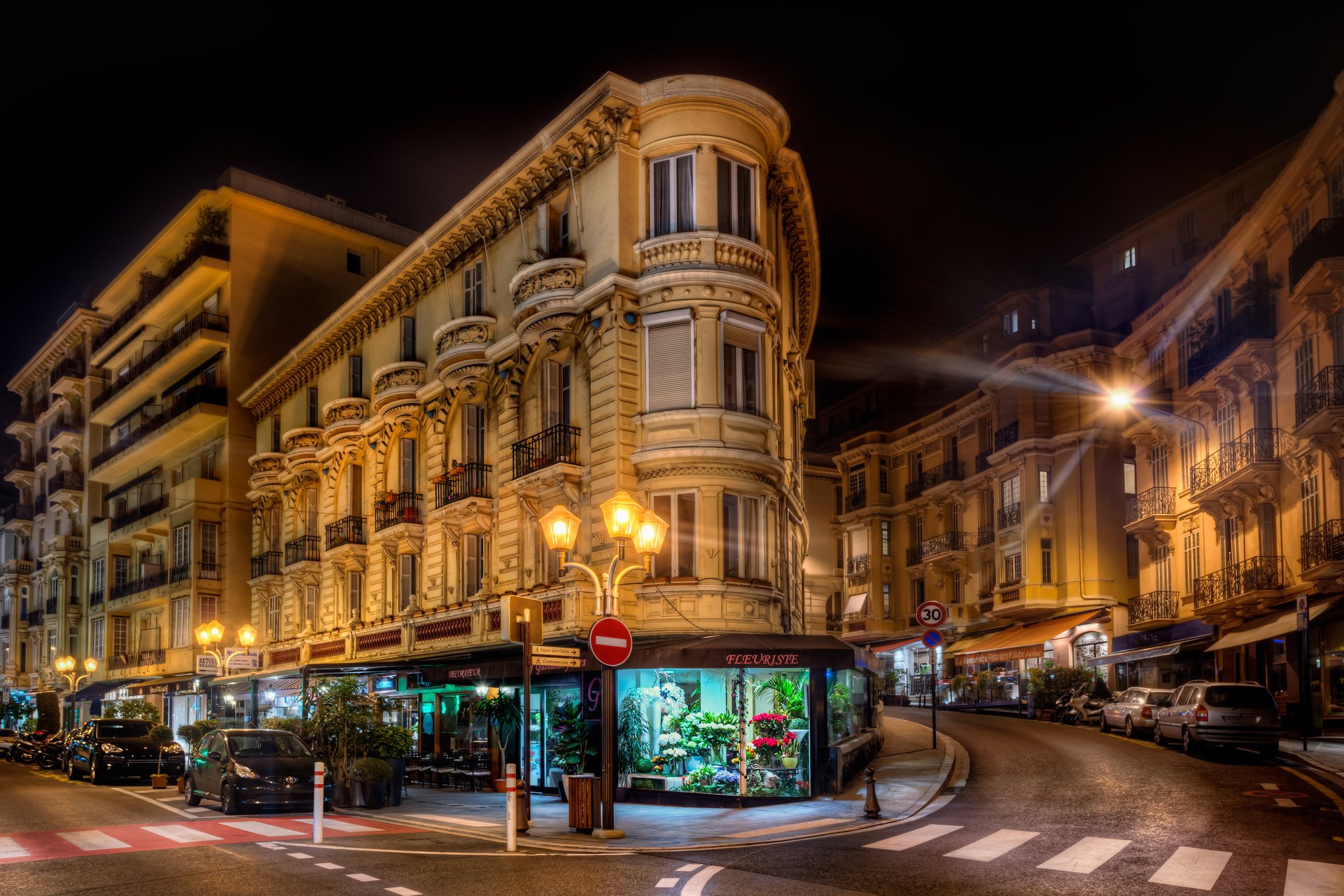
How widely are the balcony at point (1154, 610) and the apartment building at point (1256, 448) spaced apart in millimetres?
65

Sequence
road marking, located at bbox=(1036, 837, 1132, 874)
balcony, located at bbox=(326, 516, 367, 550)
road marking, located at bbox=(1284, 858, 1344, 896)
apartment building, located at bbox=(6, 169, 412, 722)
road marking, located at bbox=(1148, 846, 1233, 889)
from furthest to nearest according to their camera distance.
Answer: apartment building, located at bbox=(6, 169, 412, 722)
balcony, located at bbox=(326, 516, 367, 550)
road marking, located at bbox=(1036, 837, 1132, 874)
road marking, located at bbox=(1148, 846, 1233, 889)
road marking, located at bbox=(1284, 858, 1344, 896)

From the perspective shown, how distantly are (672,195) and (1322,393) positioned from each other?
16274 millimetres

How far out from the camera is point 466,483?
29.3 meters

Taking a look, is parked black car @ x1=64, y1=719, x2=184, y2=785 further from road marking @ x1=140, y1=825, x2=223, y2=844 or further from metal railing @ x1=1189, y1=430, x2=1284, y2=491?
metal railing @ x1=1189, y1=430, x2=1284, y2=491

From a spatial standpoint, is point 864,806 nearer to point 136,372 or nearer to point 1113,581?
point 1113,581

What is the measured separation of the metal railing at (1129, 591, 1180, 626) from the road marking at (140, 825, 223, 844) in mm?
32509

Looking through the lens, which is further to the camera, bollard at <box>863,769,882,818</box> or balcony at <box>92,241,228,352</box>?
balcony at <box>92,241,228,352</box>

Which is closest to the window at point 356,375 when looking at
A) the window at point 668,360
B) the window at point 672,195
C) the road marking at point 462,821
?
the window at point 672,195

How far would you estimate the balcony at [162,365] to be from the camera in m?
46.6

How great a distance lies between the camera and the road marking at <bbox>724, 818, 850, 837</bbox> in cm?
1634

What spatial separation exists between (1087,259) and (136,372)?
4235 cm

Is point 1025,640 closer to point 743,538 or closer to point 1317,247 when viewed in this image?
point 1317,247

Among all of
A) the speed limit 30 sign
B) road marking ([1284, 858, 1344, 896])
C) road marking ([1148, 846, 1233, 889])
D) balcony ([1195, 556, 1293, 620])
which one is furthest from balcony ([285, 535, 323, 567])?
road marking ([1284, 858, 1344, 896])

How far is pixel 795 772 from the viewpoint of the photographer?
2061cm
